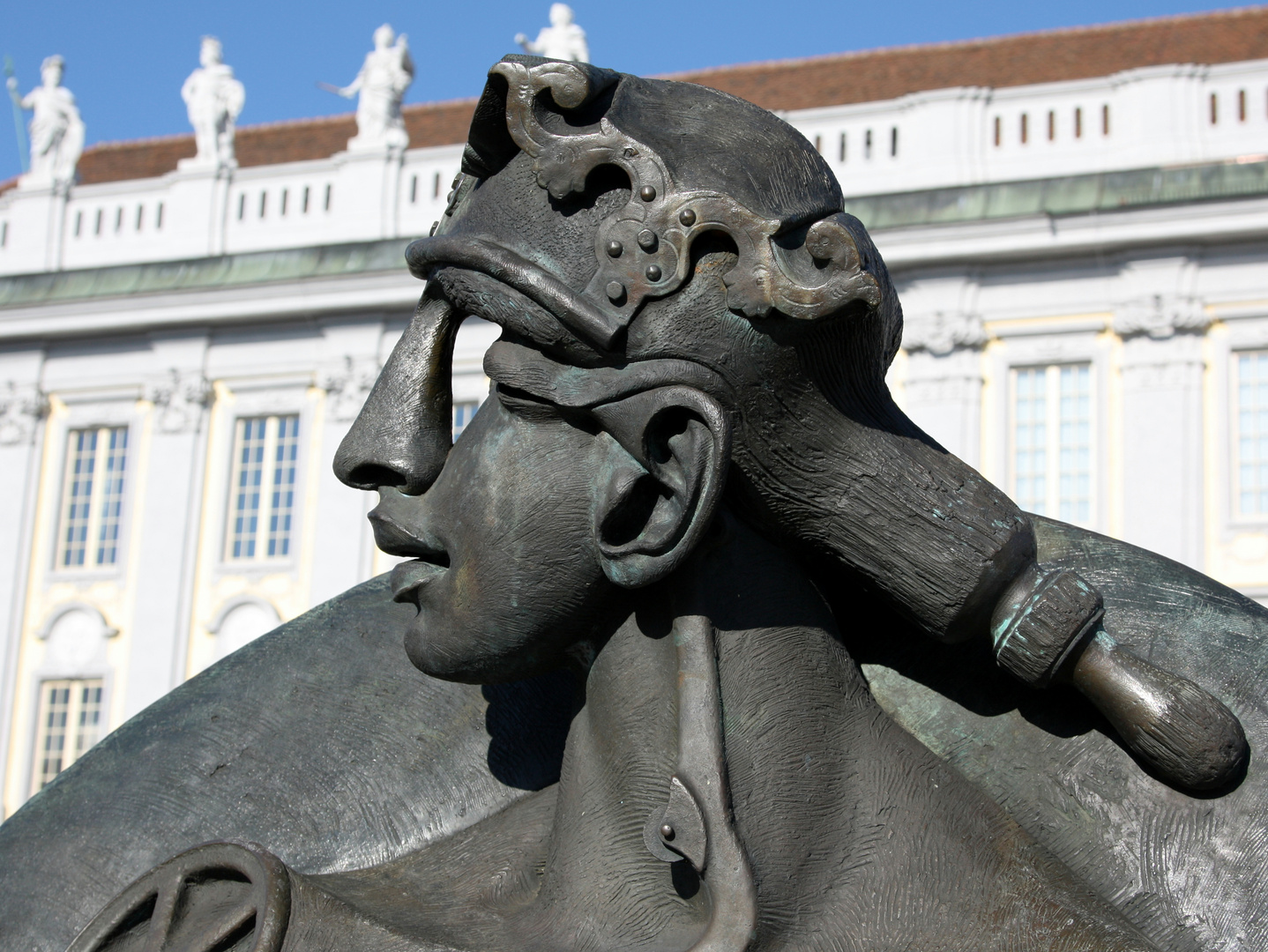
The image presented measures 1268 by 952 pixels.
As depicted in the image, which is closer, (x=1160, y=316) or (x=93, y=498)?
(x=1160, y=316)

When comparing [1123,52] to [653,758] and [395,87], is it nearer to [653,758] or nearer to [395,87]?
[395,87]

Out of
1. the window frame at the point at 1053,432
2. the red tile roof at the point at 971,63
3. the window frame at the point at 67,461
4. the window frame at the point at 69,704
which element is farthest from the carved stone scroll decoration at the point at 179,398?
the window frame at the point at 1053,432

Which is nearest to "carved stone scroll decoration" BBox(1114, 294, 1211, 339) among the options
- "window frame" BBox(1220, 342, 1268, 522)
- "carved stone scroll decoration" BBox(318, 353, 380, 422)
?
"window frame" BBox(1220, 342, 1268, 522)

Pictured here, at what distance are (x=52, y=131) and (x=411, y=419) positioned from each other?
22.8m

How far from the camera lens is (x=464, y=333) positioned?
62.9ft

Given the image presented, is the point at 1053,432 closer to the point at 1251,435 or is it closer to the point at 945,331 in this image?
the point at 945,331

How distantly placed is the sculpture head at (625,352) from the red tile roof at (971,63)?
823 inches

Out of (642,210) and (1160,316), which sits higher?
(1160,316)

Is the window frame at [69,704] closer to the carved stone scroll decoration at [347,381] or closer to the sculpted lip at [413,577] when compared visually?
the carved stone scroll decoration at [347,381]

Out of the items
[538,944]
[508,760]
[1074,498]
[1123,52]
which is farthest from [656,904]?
[1123,52]

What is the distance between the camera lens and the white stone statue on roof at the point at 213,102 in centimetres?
2195

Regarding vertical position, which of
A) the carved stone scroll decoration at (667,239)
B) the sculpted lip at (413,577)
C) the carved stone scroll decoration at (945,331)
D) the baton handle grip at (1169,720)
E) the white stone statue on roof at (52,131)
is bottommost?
the baton handle grip at (1169,720)

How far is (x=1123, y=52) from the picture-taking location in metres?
23.0

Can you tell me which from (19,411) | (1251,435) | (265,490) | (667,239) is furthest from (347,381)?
(667,239)
